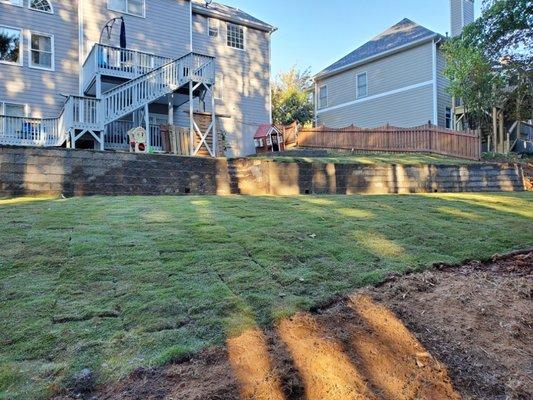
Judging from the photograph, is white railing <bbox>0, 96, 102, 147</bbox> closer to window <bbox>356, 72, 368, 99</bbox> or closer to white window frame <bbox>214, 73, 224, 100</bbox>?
white window frame <bbox>214, 73, 224, 100</bbox>

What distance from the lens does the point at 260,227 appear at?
18.2 ft

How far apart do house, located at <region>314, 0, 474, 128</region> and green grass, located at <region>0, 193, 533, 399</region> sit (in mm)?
17550

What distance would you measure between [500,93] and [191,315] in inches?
836

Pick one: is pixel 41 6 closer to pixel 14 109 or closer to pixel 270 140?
pixel 14 109

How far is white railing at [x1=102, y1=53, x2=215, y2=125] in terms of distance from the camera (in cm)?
1438

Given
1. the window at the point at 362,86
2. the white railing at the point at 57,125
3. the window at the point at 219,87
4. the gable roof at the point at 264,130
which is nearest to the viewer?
the white railing at the point at 57,125

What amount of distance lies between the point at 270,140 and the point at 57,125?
9035mm

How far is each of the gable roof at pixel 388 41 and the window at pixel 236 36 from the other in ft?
26.2

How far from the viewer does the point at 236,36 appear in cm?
2178

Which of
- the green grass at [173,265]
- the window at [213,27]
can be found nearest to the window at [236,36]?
the window at [213,27]

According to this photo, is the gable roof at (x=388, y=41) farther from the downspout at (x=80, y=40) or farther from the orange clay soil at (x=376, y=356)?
the orange clay soil at (x=376, y=356)

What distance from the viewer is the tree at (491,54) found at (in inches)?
648

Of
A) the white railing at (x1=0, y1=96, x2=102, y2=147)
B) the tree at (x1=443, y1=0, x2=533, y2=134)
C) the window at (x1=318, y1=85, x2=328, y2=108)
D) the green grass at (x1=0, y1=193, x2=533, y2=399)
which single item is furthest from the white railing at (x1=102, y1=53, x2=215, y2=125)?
Answer: the window at (x1=318, y1=85, x2=328, y2=108)

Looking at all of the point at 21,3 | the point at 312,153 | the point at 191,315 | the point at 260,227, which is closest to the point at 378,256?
the point at 260,227
